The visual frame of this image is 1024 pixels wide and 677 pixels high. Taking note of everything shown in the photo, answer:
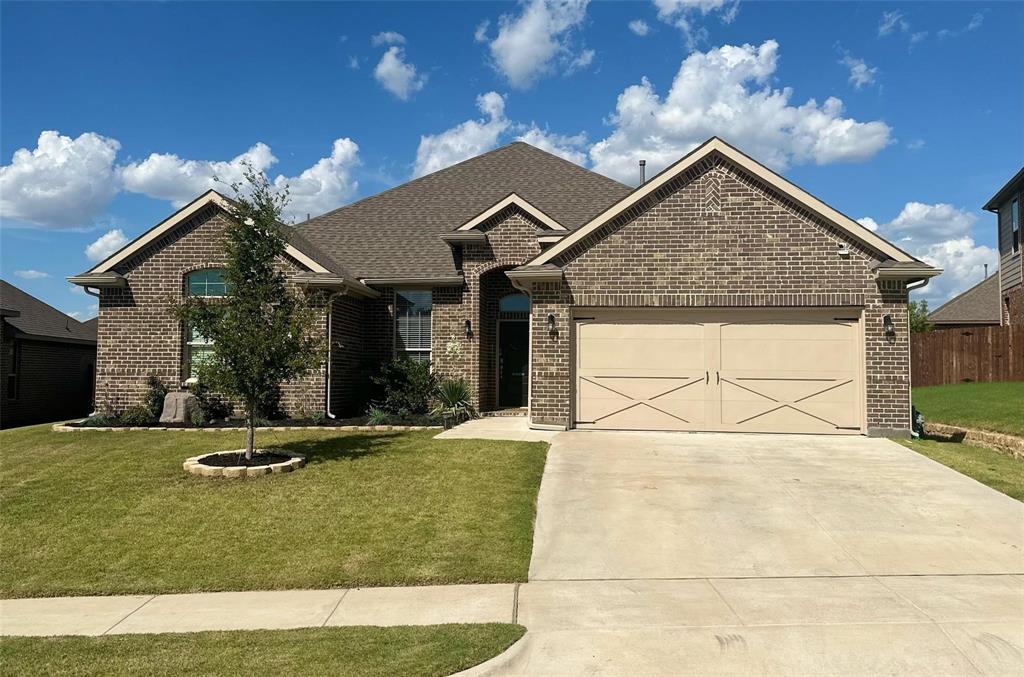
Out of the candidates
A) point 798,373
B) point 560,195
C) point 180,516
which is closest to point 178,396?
point 180,516

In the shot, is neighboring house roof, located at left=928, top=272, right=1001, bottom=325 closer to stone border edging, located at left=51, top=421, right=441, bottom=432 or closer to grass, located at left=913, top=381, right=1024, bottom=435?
grass, located at left=913, top=381, right=1024, bottom=435

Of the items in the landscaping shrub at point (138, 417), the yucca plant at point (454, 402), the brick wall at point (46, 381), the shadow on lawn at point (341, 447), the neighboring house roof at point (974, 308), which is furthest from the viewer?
the neighboring house roof at point (974, 308)

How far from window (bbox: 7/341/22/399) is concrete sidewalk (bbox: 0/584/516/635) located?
17079 mm

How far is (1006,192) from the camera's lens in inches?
965

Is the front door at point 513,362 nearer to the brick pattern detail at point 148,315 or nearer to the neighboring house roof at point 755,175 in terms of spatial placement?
the neighboring house roof at point 755,175

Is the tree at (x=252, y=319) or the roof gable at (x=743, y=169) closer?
the tree at (x=252, y=319)

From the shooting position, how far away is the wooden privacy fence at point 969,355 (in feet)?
67.7

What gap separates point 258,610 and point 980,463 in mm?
10729

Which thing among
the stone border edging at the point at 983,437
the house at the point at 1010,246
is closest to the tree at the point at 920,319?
the house at the point at 1010,246

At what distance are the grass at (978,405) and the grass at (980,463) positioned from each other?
60.1 inches

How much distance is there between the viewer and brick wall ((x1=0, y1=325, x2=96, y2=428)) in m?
19.8


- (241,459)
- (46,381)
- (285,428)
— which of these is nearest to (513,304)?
(285,428)

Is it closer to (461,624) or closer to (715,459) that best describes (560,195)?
(715,459)

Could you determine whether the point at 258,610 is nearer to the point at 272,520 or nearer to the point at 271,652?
the point at 271,652
